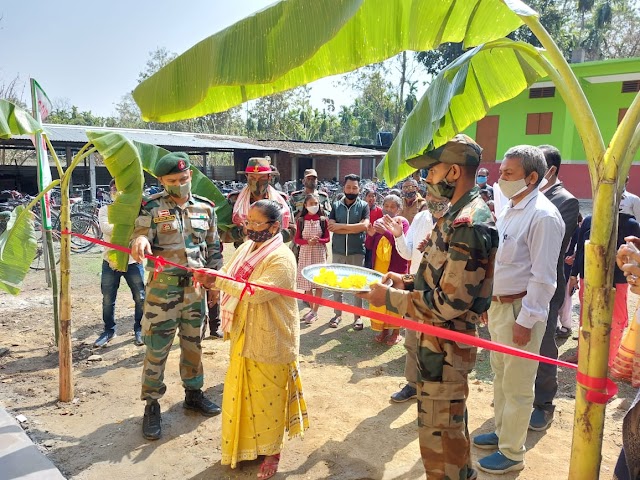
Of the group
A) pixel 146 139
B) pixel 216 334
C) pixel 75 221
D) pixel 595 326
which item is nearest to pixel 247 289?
pixel 595 326

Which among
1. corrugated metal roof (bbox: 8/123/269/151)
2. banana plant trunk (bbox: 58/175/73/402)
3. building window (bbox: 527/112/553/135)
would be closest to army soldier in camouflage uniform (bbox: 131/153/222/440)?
banana plant trunk (bbox: 58/175/73/402)

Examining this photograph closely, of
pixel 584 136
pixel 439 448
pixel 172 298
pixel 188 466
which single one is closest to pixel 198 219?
pixel 172 298

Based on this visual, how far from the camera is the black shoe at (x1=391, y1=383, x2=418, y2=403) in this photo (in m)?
4.30

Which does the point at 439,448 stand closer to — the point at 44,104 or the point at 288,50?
the point at 288,50

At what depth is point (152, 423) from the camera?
147 inches

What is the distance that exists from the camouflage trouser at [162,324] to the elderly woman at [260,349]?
2.68 ft

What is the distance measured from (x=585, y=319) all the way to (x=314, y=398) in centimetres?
294

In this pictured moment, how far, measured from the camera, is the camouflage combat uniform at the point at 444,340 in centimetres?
238

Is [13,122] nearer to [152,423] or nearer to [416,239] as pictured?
[152,423]

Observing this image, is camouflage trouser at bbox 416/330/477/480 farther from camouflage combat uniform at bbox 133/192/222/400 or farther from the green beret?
the green beret

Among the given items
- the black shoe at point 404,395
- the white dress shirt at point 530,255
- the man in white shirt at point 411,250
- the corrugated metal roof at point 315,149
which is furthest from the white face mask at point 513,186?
the corrugated metal roof at point 315,149

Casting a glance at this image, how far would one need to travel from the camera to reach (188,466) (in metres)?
3.36

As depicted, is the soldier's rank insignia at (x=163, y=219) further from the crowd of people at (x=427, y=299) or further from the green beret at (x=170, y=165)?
the green beret at (x=170, y=165)

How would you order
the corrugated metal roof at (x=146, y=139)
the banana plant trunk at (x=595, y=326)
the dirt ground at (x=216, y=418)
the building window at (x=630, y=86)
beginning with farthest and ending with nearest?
the building window at (x=630, y=86), the corrugated metal roof at (x=146, y=139), the dirt ground at (x=216, y=418), the banana plant trunk at (x=595, y=326)
